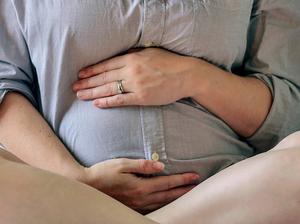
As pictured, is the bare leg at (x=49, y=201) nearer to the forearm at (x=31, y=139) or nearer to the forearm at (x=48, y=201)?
the forearm at (x=48, y=201)

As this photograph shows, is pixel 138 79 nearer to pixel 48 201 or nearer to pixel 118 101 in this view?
pixel 118 101

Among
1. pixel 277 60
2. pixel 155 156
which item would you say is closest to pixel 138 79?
pixel 155 156

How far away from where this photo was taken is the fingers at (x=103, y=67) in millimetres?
945

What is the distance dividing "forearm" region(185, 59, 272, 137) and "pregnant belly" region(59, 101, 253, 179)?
28 millimetres

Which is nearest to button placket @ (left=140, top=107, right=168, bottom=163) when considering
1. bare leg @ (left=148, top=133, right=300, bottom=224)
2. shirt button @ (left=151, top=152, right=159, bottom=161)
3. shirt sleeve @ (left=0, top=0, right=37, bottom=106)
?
shirt button @ (left=151, top=152, right=159, bottom=161)

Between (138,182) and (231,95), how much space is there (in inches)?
8.9

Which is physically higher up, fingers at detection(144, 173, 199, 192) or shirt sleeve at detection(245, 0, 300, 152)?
shirt sleeve at detection(245, 0, 300, 152)

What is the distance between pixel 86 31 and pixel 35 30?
89mm

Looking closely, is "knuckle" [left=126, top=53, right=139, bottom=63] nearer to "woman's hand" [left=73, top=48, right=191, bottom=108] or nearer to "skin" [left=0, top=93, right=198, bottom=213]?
"woman's hand" [left=73, top=48, right=191, bottom=108]

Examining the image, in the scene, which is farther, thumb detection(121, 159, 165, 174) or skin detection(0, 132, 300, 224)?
thumb detection(121, 159, 165, 174)

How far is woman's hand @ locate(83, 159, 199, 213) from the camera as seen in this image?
91 centimetres

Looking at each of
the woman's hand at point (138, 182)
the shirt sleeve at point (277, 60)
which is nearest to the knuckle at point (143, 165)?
the woman's hand at point (138, 182)

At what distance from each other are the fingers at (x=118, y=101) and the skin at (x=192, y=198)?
180mm

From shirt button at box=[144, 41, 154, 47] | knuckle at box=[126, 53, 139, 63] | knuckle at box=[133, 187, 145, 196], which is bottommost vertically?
knuckle at box=[133, 187, 145, 196]
